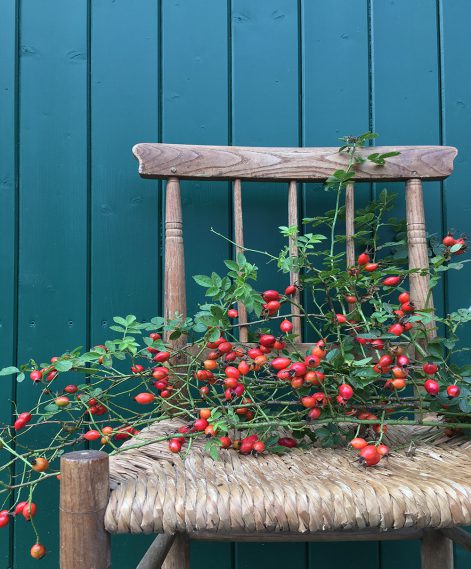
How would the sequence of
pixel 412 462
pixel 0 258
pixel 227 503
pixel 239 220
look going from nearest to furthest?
pixel 227 503
pixel 412 462
pixel 239 220
pixel 0 258

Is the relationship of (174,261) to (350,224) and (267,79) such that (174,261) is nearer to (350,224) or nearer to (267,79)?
(350,224)

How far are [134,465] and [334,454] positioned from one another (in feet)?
0.85

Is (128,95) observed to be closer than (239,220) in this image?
No

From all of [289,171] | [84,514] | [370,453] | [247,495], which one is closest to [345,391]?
[370,453]

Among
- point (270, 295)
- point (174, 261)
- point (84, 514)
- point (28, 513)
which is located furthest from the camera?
point (174, 261)

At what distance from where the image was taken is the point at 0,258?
1.06 metres

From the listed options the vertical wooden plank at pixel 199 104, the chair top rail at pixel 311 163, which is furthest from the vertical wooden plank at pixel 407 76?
the vertical wooden plank at pixel 199 104

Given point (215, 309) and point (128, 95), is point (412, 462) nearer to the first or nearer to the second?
point (215, 309)

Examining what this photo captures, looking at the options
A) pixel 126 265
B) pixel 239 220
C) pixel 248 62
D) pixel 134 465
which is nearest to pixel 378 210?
pixel 239 220

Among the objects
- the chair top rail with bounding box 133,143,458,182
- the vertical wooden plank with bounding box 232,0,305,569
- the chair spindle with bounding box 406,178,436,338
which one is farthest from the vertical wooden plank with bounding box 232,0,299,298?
the chair spindle with bounding box 406,178,436,338

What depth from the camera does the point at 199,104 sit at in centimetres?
108

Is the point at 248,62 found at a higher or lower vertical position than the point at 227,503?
higher

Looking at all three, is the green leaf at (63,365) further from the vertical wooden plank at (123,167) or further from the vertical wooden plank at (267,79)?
the vertical wooden plank at (267,79)

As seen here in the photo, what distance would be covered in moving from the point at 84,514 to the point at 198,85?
82 centimetres
